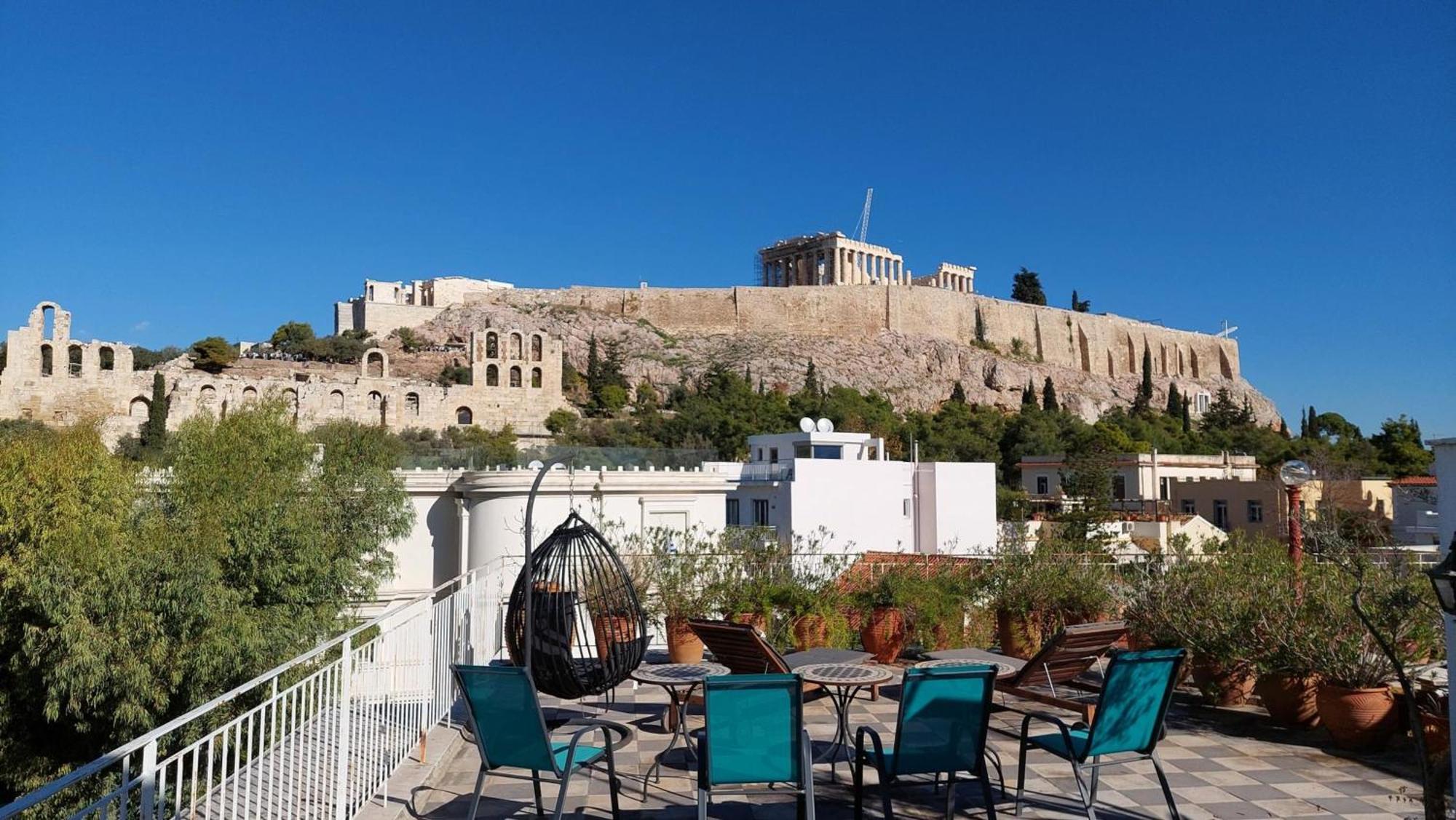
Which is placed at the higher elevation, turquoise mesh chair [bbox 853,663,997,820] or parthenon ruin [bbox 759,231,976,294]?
parthenon ruin [bbox 759,231,976,294]

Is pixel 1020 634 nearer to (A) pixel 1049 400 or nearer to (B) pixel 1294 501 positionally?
(B) pixel 1294 501

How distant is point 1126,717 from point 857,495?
1930 cm

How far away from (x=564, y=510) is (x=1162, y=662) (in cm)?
1007

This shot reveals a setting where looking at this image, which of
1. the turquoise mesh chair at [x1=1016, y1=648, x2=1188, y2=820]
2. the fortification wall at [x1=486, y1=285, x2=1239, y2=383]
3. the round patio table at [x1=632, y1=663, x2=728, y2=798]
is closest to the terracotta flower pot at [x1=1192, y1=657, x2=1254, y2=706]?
the turquoise mesh chair at [x1=1016, y1=648, x2=1188, y2=820]

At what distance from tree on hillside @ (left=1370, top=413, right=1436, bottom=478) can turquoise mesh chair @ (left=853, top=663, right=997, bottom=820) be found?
1656 inches

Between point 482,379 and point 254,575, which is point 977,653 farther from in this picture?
point 482,379

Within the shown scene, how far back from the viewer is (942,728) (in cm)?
340

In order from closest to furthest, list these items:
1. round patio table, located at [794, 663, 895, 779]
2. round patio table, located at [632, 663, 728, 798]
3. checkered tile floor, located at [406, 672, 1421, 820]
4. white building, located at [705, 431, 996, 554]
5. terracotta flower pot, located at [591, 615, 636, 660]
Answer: checkered tile floor, located at [406, 672, 1421, 820] < round patio table, located at [794, 663, 895, 779] < round patio table, located at [632, 663, 728, 798] < terracotta flower pot, located at [591, 615, 636, 660] < white building, located at [705, 431, 996, 554]

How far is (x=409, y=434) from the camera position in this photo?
4034 centimetres

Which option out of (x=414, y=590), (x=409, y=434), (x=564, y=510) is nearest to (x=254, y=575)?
(x=414, y=590)

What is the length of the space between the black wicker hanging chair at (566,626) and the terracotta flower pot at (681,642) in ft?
5.04

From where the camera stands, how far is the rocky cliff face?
5750cm

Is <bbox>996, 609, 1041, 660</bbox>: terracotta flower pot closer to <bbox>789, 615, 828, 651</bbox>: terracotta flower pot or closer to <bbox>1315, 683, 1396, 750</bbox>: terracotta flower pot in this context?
<bbox>789, 615, 828, 651</bbox>: terracotta flower pot

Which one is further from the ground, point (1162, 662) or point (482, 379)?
point (482, 379)
